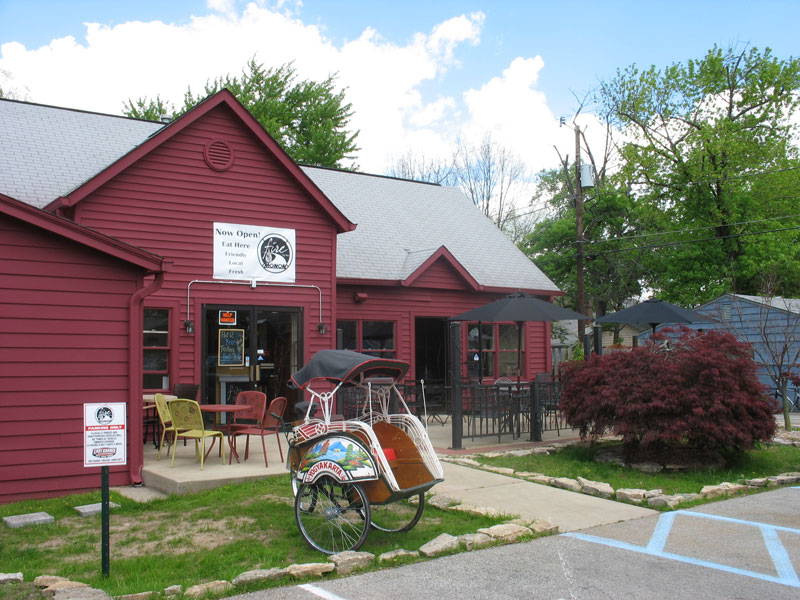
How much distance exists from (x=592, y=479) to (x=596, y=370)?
1824 mm

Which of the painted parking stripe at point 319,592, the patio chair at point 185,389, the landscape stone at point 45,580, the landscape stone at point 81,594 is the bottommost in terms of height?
the painted parking stripe at point 319,592

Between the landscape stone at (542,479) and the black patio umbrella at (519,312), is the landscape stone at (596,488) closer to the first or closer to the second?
the landscape stone at (542,479)

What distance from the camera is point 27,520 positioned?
711cm

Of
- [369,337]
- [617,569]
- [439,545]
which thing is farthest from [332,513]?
[369,337]

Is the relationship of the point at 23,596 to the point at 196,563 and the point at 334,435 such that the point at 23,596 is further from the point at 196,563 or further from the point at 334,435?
the point at 334,435

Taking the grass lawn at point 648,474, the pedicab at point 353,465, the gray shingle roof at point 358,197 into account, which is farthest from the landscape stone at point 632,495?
the gray shingle roof at point 358,197

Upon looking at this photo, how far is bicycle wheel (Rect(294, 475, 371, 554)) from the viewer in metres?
5.96

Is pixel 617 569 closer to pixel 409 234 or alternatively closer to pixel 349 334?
pixel 349 334

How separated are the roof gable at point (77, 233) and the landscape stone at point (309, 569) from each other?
4762 mm

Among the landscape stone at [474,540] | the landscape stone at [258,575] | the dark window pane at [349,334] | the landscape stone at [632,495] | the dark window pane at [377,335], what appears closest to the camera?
the landscape stone at [258,575]

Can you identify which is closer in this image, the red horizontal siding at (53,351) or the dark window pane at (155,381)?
the red horizontal siding at (53,351)

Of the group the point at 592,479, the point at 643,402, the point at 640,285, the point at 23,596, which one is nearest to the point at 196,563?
the point at 23,596

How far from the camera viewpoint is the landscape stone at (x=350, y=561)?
5.50m

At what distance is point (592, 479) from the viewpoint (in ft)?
30.1
